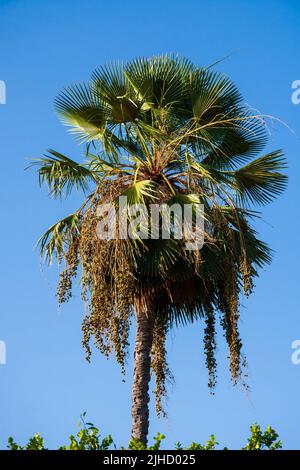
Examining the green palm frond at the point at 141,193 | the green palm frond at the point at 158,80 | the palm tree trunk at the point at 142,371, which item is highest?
the green palm frond at the point at 158,80

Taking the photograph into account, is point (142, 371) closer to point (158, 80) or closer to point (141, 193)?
point (141, 193)

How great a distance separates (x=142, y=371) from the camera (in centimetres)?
1634

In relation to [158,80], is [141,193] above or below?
below

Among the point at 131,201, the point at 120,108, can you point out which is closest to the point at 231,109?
the point at 120,108

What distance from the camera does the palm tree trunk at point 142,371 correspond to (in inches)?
628

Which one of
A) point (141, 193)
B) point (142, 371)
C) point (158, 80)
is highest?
point (158, 80)

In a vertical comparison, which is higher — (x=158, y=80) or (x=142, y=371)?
(x=158, y=80)

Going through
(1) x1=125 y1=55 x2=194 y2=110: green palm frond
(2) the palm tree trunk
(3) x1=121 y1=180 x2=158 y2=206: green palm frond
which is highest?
(1) x1=125 y1=55 x2=194 y2=110: green palm frond

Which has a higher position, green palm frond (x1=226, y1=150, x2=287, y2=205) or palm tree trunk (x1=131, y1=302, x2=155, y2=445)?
green palm frond (x1=226, y1=150, x2=287, y2=205)

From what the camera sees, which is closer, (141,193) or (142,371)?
(141,193)

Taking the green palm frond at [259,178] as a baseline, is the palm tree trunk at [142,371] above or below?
below

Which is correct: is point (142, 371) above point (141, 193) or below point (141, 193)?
below

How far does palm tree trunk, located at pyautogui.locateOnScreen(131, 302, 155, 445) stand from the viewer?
52.3ft
